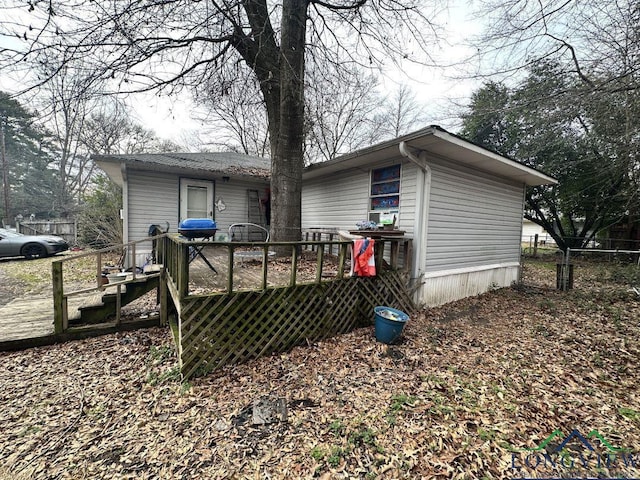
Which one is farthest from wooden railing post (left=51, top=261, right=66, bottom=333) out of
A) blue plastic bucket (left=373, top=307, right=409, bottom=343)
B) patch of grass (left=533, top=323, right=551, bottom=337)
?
patch of grass (left=533, top=323, right=551, bottom=337)

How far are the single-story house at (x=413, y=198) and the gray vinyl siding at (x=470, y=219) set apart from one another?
2 cm

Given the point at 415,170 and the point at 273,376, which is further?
the point at 415,170

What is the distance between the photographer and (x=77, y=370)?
10.4 ft

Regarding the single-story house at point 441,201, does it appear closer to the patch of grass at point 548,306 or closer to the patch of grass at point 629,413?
the patch of grass at point 548,306

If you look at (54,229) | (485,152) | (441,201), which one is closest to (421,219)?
(441,201)

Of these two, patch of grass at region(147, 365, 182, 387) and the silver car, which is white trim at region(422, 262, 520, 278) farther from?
the silver car

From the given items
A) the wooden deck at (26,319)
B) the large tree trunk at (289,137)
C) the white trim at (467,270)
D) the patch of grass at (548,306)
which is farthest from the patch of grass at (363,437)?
the patch of grass at (548,306)

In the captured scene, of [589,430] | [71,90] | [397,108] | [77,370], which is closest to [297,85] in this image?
[71,90]

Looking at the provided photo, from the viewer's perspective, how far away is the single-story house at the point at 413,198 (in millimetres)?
4988

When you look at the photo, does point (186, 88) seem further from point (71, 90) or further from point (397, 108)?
point (397, 108)

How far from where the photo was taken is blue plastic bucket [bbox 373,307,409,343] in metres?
3.55

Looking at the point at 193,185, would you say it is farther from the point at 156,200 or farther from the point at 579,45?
the point at 579,45

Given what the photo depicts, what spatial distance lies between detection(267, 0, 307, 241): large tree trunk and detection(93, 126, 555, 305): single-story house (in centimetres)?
83

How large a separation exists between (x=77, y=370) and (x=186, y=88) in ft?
17.9
